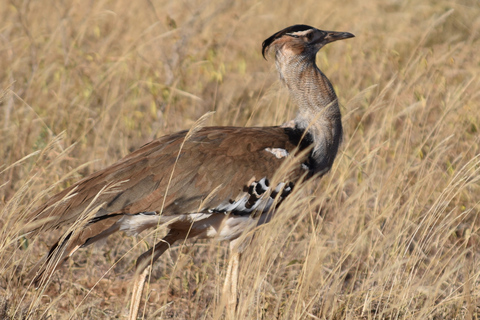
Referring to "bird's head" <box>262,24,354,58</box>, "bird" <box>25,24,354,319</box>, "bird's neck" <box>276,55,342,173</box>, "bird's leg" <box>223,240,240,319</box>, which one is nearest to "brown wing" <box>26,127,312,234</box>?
"bird" <box>25,24,354,319</box>

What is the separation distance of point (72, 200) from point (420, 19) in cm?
447

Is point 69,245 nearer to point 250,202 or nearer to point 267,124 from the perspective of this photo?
point 250,202

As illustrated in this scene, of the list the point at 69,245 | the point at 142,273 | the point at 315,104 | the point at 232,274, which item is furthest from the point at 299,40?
the point at 69,245

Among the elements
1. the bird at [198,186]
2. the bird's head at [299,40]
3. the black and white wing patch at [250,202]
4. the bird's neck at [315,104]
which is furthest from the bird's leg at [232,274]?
the bird's head at [299,40]

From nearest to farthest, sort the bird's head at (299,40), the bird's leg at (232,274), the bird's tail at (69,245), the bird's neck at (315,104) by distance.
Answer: the bird's tail at (69,245) < the bird's leg at (232,274) < the bird's neck at (315,104) < the bird's head at (299,40)

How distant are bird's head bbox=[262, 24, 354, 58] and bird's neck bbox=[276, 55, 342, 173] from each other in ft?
0.14

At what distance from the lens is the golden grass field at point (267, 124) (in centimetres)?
280

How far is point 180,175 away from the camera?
121 inches

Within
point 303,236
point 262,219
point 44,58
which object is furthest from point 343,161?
point 44,58

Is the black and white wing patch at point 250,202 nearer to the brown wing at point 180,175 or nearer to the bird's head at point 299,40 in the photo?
the brown wing at point 180,175

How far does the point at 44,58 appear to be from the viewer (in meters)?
5.15

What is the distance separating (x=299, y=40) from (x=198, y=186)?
1169mm

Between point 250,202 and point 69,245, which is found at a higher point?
point 69,245

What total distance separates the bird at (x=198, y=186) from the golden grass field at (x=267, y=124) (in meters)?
0.13
